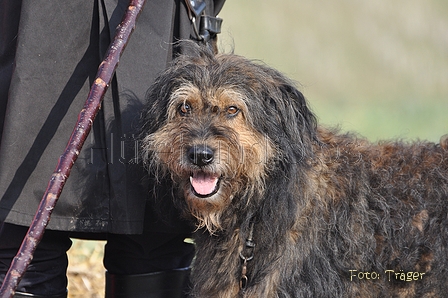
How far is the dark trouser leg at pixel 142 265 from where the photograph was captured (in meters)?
3.22

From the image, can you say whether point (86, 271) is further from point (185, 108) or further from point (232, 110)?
point (232, 110)

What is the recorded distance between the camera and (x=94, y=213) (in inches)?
119

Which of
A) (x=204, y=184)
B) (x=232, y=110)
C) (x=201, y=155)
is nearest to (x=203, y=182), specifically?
(x=204, y=184)

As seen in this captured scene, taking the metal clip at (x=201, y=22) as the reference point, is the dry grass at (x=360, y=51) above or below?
above

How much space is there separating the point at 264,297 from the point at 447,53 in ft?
38.1

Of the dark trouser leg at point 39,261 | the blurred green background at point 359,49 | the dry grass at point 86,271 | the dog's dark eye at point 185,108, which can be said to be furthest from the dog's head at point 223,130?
the blurred green background at point 359,49

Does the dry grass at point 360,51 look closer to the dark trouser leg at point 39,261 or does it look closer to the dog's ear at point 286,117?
the dog's ear at point 286,117

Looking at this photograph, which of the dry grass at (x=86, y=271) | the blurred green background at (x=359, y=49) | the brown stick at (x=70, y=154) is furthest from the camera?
the blurred green background at (x=359, y=49)

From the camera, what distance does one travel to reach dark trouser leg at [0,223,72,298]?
9.72 ft

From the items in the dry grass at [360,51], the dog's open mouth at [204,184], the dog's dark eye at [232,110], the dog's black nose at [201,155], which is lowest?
the dog's open mouth at [204,184]

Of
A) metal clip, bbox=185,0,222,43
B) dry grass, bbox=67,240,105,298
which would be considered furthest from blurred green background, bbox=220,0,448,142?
metal clip, bbox=185,0,222,43

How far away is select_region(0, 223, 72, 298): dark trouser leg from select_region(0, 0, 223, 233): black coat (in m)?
0.13

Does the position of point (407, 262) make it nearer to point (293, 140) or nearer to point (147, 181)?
point (293, 140)

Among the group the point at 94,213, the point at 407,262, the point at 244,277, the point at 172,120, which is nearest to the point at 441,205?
the point at 407,262
